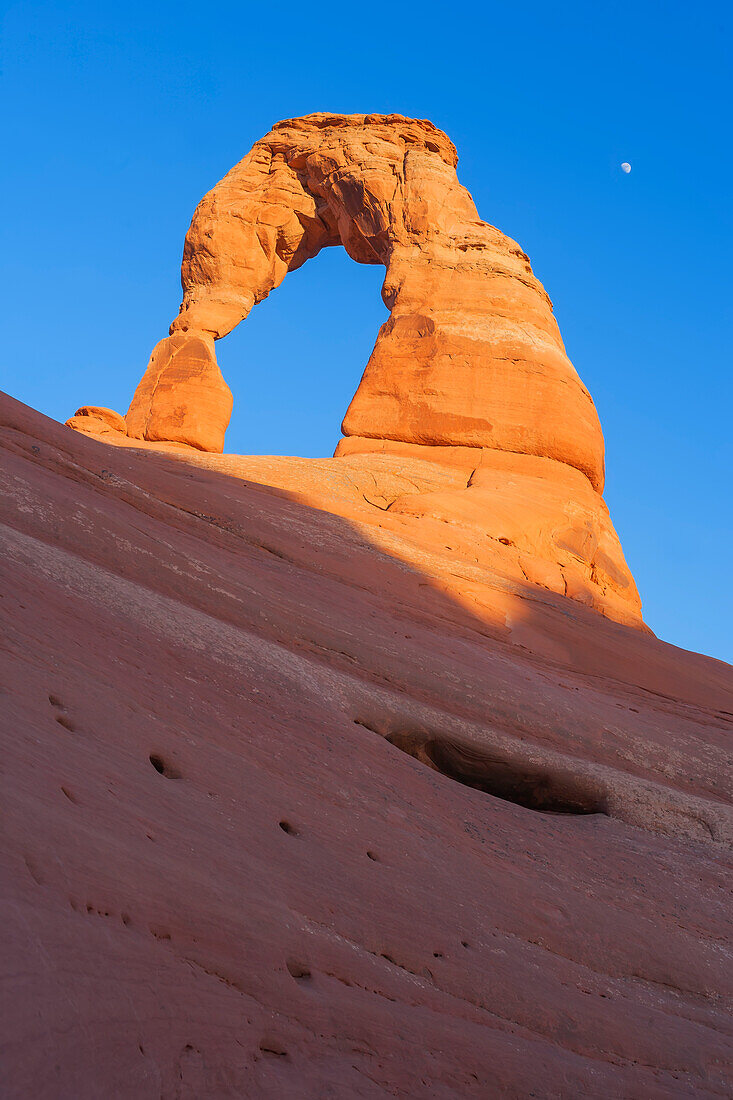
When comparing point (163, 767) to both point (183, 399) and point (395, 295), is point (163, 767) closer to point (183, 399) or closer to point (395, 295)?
point (183, 399)

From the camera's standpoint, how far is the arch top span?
23938 millimetres

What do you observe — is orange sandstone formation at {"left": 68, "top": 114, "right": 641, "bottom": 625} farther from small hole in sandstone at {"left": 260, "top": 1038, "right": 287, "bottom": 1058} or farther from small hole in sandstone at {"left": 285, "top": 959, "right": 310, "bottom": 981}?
small hole in sandstone at {"left": 260, "top": 1038, "right": 287, "bottom": 1058}

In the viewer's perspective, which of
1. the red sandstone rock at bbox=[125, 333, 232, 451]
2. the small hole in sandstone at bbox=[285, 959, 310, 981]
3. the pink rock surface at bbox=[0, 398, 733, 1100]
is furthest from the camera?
the red sandstone rock at bbox=[125, 333, 232, 451]

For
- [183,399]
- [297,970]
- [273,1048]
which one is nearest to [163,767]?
[297,970]

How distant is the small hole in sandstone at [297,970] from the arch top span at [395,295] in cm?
2026

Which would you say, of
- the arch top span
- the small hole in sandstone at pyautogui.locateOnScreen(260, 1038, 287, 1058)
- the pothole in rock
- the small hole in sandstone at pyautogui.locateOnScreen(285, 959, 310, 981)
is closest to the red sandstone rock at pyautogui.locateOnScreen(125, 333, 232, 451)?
the arch top span

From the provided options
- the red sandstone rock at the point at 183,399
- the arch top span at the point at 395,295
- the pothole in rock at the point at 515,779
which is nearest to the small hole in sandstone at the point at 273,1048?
the pothole in rock at the point at 515,779

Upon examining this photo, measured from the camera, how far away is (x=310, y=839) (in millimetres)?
5215

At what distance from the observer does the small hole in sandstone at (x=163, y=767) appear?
5.14 metres

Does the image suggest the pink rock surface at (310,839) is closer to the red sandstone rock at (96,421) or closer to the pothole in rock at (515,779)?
the pothole in rock at (515,779)

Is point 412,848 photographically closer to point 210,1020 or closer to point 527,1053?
point 527,1053

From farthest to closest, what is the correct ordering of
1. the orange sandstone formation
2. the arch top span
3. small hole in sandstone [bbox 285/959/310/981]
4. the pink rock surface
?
the arch top span → the orange sandstone formation → small hole in sandstone [bbox 285/959/310/981] → the pink rock surface

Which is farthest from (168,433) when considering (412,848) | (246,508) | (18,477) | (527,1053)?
(527,1053)

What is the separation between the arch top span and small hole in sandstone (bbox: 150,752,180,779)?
19.1 m
